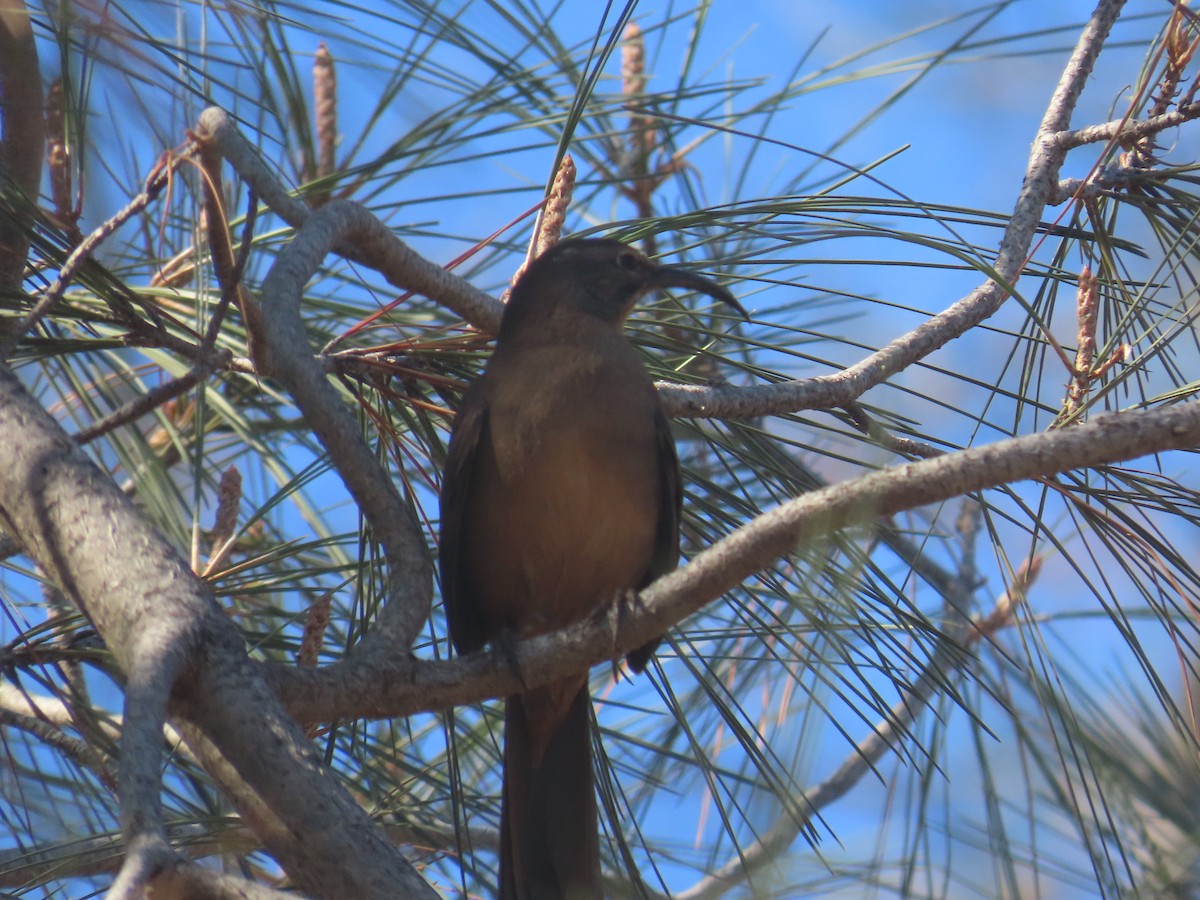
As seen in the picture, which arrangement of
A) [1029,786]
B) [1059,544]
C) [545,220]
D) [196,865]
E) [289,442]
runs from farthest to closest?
1. [289,442]
2. [545,220]
3. [1059,544]
4. [196,865]
5. [1029,786]

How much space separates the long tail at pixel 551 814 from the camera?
314cm

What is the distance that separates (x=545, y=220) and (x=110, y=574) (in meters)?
1.42

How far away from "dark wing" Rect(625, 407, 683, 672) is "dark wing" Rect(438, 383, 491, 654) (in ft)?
1.44

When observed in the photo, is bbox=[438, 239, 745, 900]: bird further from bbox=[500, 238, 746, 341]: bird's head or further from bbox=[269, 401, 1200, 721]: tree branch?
bbox=[269, 401, 1200, 721]: tree branch

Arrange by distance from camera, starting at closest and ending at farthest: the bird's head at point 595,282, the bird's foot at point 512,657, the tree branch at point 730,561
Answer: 1. the tree branch at point 730,561
2. the bird's foot at point 512,657
3. the bird's head at point 595,282

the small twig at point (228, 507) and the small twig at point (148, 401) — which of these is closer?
the small twig at point (148, 401)

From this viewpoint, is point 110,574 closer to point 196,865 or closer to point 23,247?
point 196,865

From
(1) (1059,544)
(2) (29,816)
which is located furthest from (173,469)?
(1) (1059,544)

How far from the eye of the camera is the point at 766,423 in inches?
176

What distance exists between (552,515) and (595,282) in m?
0.69

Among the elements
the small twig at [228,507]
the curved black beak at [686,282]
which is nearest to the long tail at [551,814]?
the small twig at [228,507]

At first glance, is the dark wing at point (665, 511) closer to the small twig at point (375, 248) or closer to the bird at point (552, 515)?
the bird at point (552, 515)

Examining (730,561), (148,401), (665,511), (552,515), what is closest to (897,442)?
(665,511)

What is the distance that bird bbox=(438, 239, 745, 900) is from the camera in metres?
3.18
